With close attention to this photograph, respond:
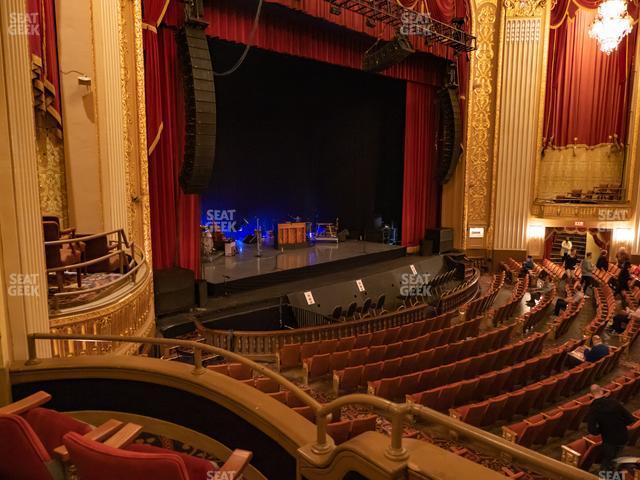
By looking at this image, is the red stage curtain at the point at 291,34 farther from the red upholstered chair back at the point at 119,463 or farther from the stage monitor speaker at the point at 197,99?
the red upholstered chair back at the point at 119,463

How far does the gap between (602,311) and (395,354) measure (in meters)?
4.71

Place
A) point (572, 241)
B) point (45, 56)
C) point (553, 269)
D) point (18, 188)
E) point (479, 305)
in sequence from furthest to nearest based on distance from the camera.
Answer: point (572, 241)
point (553, 269)
point (479, 305)
point (45, 56)
point (18, 188)

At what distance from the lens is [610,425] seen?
4070 mm

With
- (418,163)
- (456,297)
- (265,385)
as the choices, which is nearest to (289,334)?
(265,385)

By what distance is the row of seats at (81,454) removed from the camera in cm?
166

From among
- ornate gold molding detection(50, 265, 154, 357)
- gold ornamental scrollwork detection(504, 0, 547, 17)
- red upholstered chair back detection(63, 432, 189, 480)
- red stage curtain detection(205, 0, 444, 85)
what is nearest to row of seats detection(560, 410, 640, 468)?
red upholstered chair back detection(63, 432, 189, 480)

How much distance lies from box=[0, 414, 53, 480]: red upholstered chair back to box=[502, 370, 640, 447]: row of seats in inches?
151

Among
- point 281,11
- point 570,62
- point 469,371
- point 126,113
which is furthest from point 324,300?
point 570,62

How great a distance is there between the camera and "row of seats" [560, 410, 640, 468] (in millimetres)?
4203

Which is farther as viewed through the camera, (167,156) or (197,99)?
(167,156)

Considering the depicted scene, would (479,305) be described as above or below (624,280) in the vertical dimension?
below

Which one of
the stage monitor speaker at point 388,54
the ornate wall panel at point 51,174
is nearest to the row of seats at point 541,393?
the ornate wall panel at point 51,174

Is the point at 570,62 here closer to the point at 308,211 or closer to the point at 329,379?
the point at 308,211

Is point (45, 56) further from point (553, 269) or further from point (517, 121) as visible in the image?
point (553, 269)
